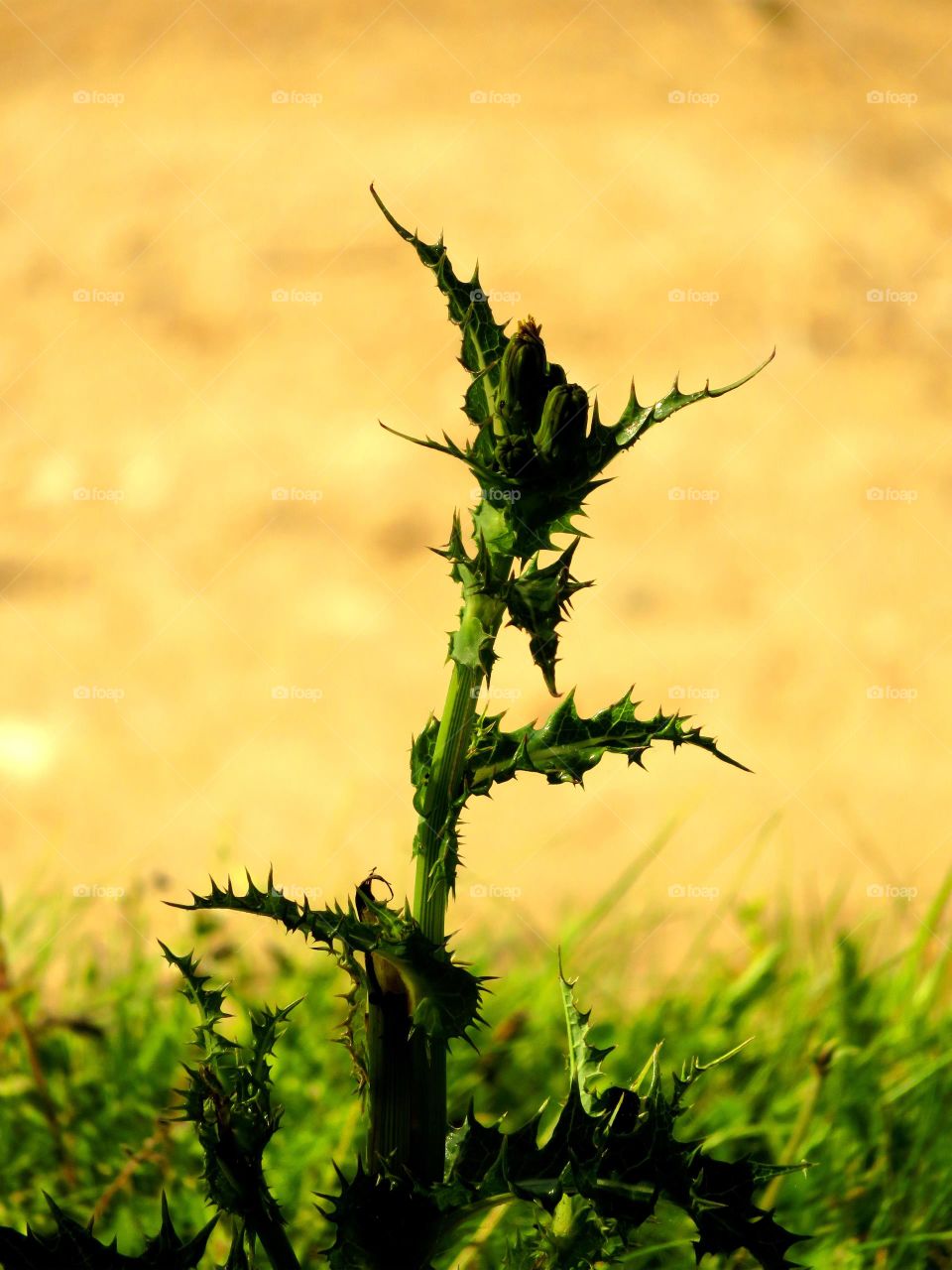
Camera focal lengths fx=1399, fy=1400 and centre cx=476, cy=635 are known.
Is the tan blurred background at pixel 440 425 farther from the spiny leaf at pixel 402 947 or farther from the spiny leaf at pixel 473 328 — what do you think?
the spiny leaf at pixel 473 328

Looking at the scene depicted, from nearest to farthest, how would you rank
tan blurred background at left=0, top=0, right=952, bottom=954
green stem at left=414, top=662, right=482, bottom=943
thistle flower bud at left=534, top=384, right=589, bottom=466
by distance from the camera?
thistle flower bud at left=534, top=384, right=589, bottom=466
green stem at left=414, top=662, right=482, bottom=943
tan blurred background at left=0, top=0, right=952, bottom=954

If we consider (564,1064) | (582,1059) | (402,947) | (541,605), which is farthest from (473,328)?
(564,1064)

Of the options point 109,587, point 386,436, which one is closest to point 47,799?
point 109,587

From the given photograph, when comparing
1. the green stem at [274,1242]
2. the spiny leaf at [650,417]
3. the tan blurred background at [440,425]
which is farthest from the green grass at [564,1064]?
the spiny leaf at [650,417]

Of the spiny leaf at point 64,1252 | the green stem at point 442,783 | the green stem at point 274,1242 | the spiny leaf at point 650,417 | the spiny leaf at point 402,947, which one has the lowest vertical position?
the green stem at point 274,1242

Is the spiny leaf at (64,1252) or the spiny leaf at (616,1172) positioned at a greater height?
the spiny leaf at (616,1172)

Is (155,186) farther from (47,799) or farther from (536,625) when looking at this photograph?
(536,625)

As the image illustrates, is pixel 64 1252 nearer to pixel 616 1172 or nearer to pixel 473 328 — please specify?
pixel 616 1172

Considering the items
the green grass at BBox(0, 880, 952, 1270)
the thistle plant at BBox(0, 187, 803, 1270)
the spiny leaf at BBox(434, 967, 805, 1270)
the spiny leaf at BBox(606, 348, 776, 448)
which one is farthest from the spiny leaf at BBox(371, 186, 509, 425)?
the green grass at BBox(0, 880, 952, 1270)

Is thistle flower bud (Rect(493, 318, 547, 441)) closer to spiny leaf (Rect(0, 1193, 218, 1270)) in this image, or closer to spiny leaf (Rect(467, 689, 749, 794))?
spiny leaf (Rect(467, 689, 749, 794))
